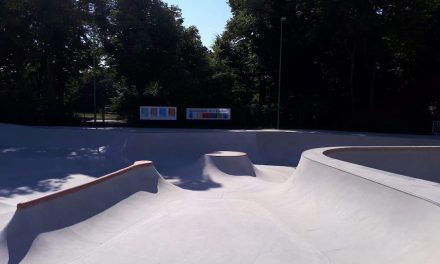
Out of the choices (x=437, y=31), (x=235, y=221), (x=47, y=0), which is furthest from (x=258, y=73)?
(x=235, y=221)

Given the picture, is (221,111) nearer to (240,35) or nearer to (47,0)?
(240,35)

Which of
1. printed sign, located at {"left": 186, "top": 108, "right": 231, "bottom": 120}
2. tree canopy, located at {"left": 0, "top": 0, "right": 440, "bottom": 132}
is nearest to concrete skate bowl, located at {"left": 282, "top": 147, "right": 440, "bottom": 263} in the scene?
printed sign, located at {"left": 186, "top": 108, "right": 231, "bottom": 120}

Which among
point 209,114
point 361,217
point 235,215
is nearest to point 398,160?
point 361,217

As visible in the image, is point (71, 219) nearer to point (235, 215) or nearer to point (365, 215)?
point (235, 215)

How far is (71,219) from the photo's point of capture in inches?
241

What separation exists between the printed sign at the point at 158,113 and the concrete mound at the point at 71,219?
17.0 meters

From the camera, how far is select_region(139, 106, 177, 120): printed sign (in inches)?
994

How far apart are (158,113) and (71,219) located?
19.6 meters

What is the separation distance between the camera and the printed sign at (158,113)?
2525 cm

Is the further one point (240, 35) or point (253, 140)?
point (240, 35)

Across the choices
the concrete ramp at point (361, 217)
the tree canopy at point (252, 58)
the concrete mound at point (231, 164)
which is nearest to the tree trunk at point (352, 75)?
the tree canopy at point (252, 58)

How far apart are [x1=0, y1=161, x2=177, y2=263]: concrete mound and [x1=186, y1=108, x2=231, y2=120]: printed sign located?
17.2m

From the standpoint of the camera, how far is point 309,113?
2719 centimetres

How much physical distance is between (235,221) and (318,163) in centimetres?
275
